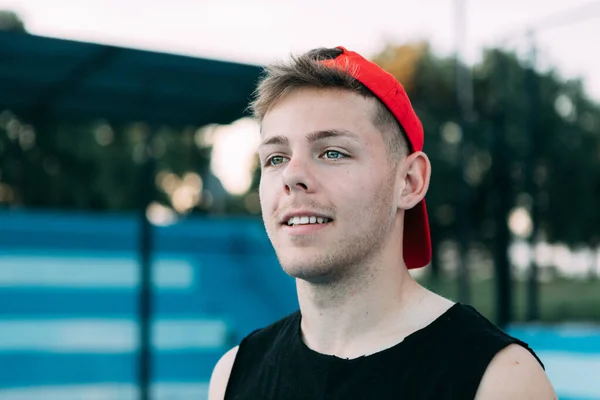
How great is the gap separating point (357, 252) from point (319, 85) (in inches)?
15.1

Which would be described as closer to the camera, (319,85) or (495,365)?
(495,365)

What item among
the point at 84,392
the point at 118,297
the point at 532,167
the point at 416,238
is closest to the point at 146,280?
the point at 118,297

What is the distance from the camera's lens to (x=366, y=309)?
1734 mm

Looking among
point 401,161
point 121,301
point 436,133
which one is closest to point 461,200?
point 121,301

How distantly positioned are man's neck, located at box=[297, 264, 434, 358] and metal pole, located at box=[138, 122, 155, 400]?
5096 millimetres

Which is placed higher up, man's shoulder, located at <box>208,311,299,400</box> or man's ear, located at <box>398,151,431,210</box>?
man's ear, located at <box>398,151,431,210</box>

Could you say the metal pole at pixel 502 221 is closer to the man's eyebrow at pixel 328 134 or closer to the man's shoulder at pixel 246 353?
the man's shoulder at pixel 246 353

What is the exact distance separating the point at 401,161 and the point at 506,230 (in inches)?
292

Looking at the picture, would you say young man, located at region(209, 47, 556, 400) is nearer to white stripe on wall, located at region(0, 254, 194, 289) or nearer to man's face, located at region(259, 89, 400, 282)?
man's face, located at region(259, 89, 400, 282)

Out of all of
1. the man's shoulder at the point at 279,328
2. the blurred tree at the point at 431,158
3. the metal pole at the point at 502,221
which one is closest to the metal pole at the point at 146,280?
the metal pole at the point at 502,221

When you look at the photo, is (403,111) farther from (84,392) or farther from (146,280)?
(84,392)

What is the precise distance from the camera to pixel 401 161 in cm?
173

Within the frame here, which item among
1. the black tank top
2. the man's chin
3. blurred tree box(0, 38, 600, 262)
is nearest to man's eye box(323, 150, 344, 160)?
the man's chin

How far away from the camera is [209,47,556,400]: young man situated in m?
1.55
